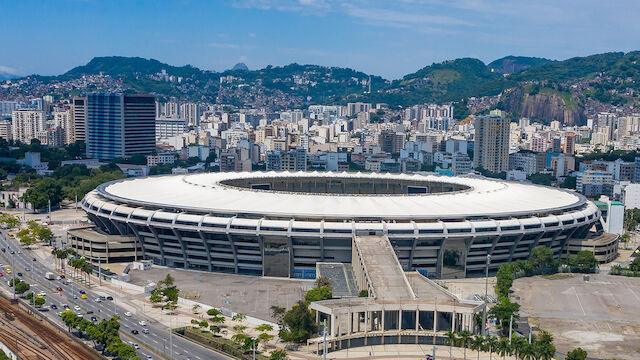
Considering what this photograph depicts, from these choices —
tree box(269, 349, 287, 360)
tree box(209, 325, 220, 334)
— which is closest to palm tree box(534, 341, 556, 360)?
tree box(269, 349, 287, 360)

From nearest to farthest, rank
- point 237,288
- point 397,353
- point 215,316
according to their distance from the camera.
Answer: point 397,353 < point 215,316 < point 237,288

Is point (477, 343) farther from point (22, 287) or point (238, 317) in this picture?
point (22, 287)

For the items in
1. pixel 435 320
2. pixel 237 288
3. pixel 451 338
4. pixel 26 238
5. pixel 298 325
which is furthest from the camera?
pixel 26 238

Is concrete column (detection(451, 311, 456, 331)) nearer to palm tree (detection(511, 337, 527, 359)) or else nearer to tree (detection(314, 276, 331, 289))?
palm tree (detection(511, 337, 527, 359))

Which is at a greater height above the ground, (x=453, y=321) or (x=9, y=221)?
(x=453, y=321)

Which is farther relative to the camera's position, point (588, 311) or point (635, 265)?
point (635, 265)

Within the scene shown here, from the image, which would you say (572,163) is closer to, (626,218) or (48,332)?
(626,218)

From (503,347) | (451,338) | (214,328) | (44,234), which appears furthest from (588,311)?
(44,234)

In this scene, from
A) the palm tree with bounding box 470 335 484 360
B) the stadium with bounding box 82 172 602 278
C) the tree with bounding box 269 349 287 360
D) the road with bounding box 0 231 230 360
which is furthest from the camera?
the stadium with bounding box 82 172 602 278
